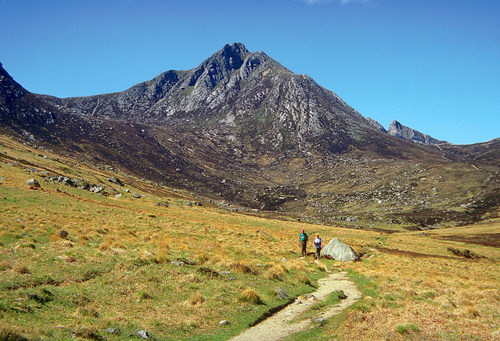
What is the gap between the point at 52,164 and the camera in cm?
10231

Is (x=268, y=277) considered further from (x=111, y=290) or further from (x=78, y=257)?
(x=78, y=257)

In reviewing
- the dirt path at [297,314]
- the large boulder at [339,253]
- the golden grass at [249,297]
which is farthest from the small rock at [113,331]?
the large boulder at [339,253]

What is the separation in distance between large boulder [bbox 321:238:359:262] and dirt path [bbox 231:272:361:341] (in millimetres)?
12143

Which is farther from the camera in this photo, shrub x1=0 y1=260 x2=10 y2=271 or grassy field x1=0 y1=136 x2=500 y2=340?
shrub x1=0 y1=260 x2=10 y2=271

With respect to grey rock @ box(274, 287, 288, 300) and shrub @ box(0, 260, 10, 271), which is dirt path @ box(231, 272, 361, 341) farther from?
shrub @ box(0, 260, 10, 271)

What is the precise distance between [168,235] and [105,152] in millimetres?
180810

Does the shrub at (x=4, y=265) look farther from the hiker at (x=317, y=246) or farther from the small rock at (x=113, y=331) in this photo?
the hiker at (x=317, y=246)

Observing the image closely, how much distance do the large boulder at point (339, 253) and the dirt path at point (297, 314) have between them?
12.1m

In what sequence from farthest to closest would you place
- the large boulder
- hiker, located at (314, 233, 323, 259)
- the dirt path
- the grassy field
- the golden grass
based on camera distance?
the large boulder → hiker, located at (314, 233, 323, 259) → the golden grass → the dirt path → the grassy field

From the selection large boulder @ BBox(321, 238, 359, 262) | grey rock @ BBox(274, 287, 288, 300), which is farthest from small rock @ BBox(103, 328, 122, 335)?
large boulder @ BBox(321, 238, 359, 262)

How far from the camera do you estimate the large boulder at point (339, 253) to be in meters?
36.5

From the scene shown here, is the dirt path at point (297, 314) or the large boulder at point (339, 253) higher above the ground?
the dirt path at point (297, 314)

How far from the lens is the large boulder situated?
36500 mm

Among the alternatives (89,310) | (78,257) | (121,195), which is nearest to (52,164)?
(121,195)
